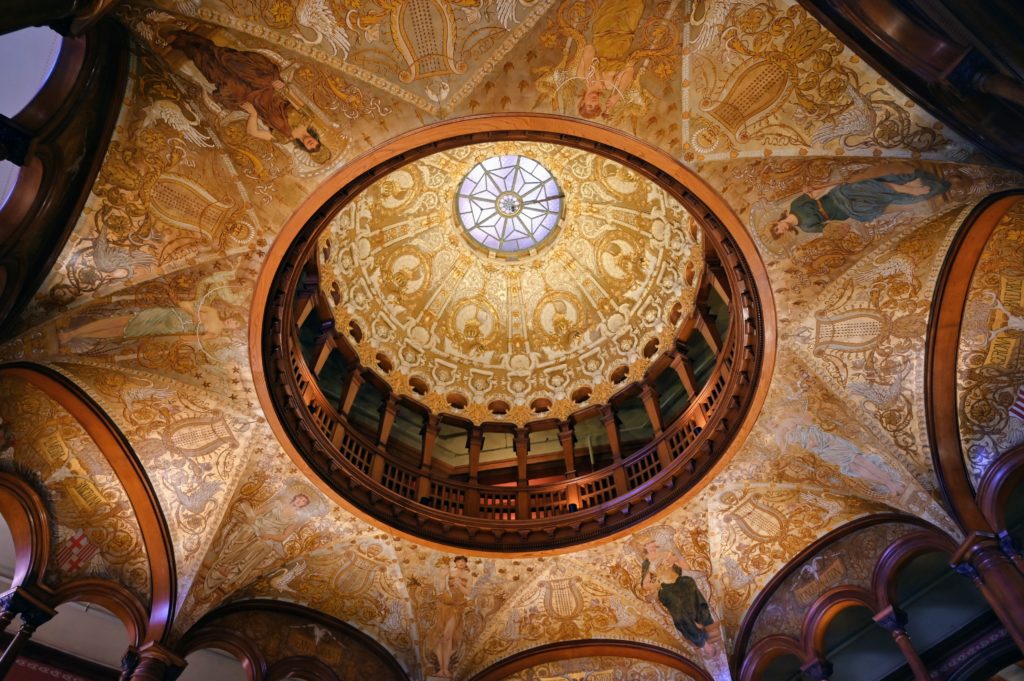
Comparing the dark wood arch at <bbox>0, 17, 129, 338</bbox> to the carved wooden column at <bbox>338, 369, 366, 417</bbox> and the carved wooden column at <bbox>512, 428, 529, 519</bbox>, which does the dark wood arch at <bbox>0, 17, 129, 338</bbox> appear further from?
the carved wooden column at <bbox>512, 428, 529, 519</bbox>

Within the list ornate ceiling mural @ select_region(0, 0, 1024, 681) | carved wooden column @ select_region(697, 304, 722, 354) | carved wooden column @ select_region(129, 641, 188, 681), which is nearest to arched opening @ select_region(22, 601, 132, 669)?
carved wooden column @ select_region(129, 641, 188, 681)

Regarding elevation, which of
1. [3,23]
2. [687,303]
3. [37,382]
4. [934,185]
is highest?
[687,303]

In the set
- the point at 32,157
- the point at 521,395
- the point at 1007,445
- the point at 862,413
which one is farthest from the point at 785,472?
the point at 32,157

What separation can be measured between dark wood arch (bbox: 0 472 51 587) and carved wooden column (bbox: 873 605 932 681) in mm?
10978

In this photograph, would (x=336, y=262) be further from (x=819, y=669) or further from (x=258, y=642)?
(x=819, y=669)

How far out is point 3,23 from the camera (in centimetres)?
385

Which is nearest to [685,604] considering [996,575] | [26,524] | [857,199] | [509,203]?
[996,575]

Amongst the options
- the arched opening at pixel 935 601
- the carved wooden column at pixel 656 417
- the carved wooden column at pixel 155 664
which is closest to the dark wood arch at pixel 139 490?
the carved wooden column at pixel 155 664

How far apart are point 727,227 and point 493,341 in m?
6.33

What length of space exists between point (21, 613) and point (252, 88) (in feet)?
22.7

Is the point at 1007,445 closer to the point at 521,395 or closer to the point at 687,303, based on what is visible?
the point at 687,303

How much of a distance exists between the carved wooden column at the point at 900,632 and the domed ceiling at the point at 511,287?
5415mm

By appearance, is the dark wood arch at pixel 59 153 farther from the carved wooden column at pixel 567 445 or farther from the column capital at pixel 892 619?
the column capital at pixel 892 619

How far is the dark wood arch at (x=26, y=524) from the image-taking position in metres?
8.54
